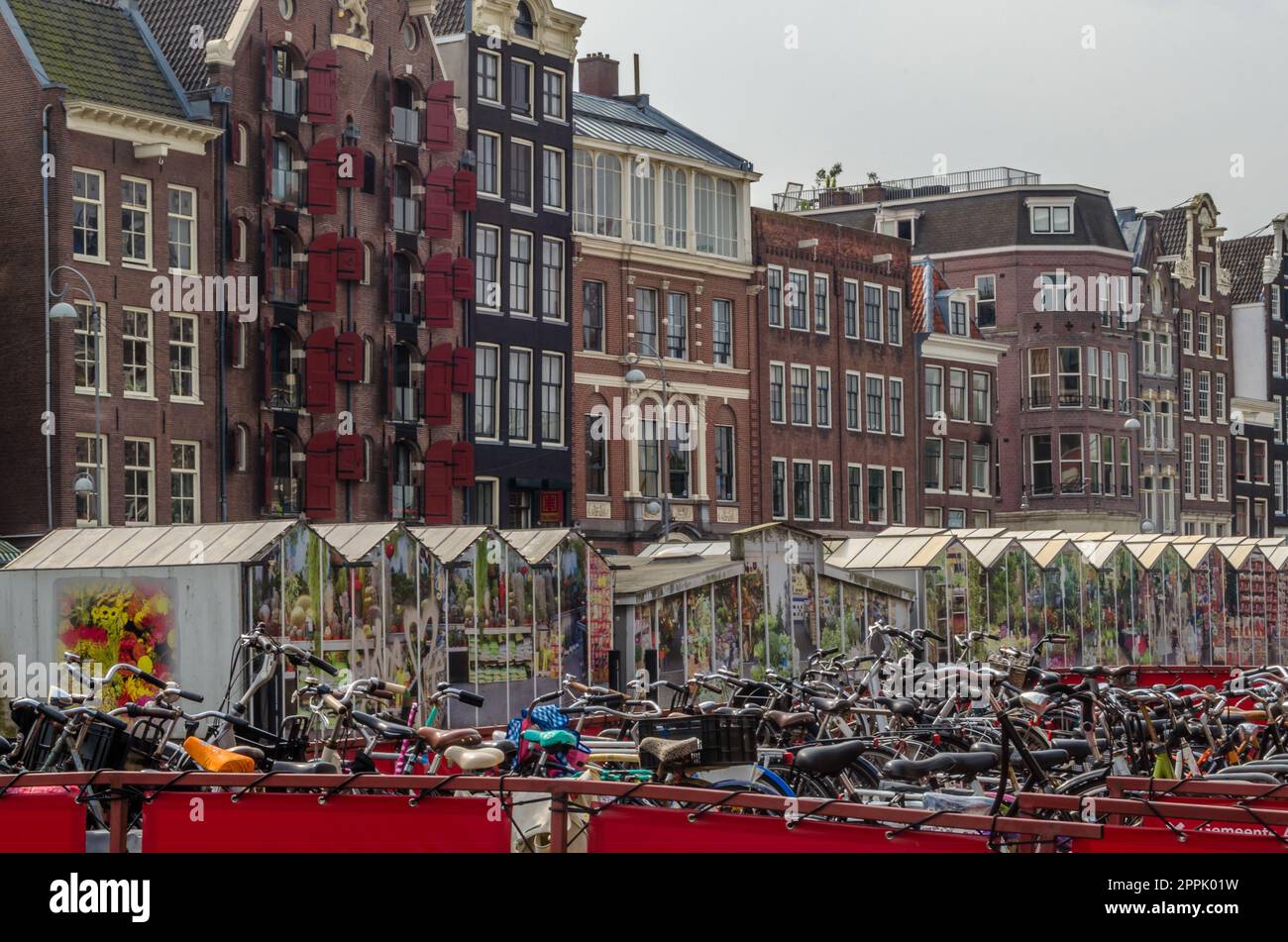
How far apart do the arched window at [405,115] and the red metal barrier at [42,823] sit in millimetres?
36763

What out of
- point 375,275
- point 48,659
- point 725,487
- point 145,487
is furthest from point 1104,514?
point 48,659

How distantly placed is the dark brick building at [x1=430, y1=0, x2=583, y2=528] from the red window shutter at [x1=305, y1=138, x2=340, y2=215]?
5222 millimetres

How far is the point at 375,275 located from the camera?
149 ft

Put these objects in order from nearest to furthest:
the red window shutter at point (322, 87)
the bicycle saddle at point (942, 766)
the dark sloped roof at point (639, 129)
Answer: the bicycle saddle at point (942, 766)
the red window shutter at point (322, 87)
the dark sloped roof at point (639, 129)

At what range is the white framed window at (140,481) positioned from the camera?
39.2 m

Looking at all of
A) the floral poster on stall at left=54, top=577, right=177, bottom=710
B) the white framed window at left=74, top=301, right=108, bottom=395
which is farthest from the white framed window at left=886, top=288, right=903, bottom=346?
the floral poster on stall at left=54, top=577, right=177, bottom=710

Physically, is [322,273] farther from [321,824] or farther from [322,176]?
[321,824]

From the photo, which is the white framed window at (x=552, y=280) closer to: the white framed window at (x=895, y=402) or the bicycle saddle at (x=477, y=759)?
the white framed window at (x=895, y=402)

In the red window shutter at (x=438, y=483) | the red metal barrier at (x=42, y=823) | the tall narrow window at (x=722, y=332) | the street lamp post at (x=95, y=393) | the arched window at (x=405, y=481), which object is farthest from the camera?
the tall narrow window at (x=722, y=332)

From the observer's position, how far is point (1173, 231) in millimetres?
80000

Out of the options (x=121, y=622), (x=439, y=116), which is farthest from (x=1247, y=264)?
(x=121, y=622)

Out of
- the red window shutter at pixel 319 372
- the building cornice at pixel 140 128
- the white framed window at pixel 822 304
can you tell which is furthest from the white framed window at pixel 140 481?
the white framed window at pixel 822 304

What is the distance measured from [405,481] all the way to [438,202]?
6.33 m
